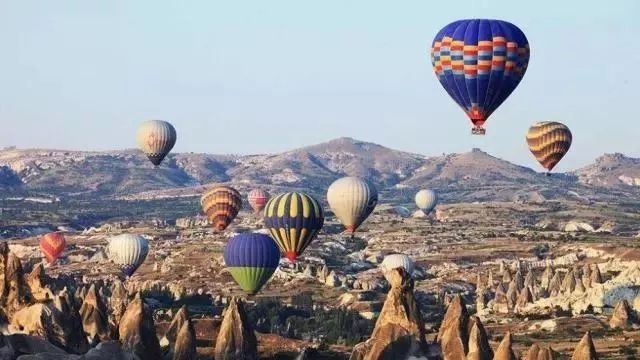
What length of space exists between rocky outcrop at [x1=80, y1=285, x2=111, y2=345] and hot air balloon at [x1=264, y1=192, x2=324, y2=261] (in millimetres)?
24489

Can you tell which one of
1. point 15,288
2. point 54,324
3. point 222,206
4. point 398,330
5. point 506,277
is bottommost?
point 506,277

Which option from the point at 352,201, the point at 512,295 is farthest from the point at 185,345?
the point at 512,295

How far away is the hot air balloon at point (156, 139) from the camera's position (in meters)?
142

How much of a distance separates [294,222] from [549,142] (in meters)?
41.5

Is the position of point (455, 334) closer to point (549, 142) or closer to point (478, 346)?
point (478, 346)

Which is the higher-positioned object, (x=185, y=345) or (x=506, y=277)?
(x=185, y=345)

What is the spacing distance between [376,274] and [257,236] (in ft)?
208

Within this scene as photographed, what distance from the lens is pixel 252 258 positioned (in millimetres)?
89312

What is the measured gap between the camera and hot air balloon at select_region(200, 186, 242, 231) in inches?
5896

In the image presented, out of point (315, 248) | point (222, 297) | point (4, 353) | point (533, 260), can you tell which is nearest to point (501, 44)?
point (4, 353)

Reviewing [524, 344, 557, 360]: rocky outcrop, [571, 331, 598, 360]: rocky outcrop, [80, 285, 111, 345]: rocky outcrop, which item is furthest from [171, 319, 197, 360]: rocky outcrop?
[571, 331, 598, 360]: rocky outcrop

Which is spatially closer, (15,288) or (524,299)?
(15,288)

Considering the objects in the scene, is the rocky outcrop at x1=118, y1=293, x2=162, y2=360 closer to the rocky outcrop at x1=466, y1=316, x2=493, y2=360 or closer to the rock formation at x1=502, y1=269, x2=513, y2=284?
the rocky outcrop at x1=466, y1=316, x2=493, y2=360

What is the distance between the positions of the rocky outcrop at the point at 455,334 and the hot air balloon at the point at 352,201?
48.3 meters
